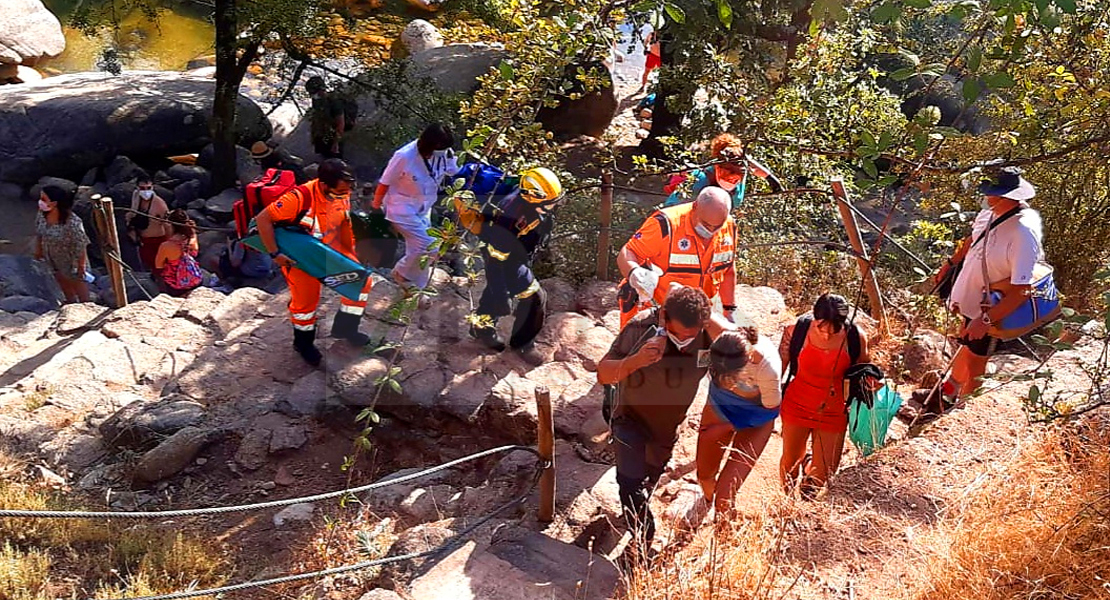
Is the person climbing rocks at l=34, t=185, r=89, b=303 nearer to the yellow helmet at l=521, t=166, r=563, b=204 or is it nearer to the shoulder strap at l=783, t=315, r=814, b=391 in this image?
the yellow helmet at l=521, t=166, r=563, b=204

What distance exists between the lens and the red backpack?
18.4 ft

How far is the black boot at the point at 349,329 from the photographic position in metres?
6.13

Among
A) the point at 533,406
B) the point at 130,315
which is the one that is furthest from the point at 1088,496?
the point at 130,315

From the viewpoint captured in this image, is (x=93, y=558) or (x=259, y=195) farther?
(x=259, y=195)

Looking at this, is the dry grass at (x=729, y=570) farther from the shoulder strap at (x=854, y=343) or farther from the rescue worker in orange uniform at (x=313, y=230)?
the rescue worker in orange uniform at (x=313, y=230)

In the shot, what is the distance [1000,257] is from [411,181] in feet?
11.2

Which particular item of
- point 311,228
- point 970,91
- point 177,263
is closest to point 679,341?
point 970,91

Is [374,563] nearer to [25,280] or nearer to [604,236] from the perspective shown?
[604,236]

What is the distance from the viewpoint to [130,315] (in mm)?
7070

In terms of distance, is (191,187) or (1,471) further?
(191,187)

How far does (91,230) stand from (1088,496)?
10627mm

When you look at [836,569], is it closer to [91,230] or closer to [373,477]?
[373,477]

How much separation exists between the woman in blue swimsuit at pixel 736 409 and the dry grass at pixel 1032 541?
2.87 feet

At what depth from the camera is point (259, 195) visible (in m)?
5.62
